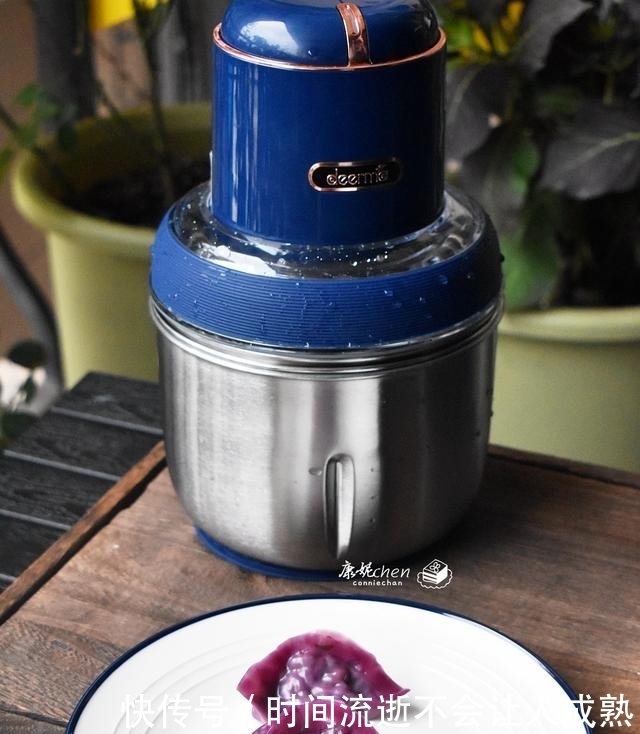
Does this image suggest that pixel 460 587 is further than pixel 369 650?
Yes

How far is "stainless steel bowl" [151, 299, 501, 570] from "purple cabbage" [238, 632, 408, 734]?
12cm

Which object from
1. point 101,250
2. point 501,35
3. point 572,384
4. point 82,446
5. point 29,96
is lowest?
point 572,384

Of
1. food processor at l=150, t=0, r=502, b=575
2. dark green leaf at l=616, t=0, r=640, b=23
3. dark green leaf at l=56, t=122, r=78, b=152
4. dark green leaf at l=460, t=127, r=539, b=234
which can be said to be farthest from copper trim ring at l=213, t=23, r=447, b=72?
dark green leaf at l=56, t=122, r=78, b=152

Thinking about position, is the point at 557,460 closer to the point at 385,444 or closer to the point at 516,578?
the point at 516,578

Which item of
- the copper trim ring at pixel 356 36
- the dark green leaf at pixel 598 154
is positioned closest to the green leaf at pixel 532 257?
the dark green leaf at pixel 598 154

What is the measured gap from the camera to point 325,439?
0.91 meters

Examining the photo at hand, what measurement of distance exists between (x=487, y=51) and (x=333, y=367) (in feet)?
3.08

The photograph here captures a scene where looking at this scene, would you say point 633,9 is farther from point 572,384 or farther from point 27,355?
point 27,355

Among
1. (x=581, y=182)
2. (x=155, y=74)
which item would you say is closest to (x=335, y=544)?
(x=581, y=182)

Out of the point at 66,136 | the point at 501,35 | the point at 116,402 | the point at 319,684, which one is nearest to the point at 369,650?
the point at 319,684

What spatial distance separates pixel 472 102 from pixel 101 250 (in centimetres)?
62

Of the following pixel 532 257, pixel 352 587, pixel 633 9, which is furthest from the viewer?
pixel 532 257

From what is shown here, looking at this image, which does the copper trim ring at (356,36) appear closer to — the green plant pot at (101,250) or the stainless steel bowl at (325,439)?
the stainless steel bowl at (325,439)

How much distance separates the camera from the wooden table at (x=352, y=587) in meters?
0.89
